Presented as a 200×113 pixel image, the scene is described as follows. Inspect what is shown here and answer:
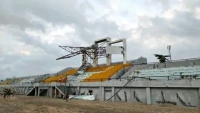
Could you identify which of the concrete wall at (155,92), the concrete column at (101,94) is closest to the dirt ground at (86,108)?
the concrete wall at (155,92)

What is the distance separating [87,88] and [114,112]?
854 inches

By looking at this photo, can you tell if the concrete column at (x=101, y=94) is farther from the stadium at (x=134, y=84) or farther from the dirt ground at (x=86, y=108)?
the dirt ground at (x=86, y=108)

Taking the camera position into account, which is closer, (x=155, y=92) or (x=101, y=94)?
(x=155, y=92)

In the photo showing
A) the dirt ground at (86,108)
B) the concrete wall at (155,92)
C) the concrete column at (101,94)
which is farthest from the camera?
the concrete column at (101,94)

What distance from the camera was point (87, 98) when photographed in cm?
3481

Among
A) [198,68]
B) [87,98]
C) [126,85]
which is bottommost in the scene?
[87,98]

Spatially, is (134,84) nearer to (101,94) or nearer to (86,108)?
(101,94)

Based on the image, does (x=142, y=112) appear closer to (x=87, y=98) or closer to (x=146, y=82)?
(x=146, y=82)

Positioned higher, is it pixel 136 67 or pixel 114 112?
pixel 136 67

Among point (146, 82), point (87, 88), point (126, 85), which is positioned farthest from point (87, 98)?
point (146, 82)

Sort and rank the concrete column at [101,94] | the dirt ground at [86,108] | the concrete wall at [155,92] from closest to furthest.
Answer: the dirt ground at [86,108], the concrete wall at [155,92], the concrete column at [101,94]

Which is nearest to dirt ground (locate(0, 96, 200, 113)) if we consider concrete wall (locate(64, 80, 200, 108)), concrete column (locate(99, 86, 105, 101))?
concrete wall (locate(64, 80, 200, 108))

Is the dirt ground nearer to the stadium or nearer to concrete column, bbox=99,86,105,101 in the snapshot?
the stadium

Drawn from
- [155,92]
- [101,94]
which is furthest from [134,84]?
[101,94]
